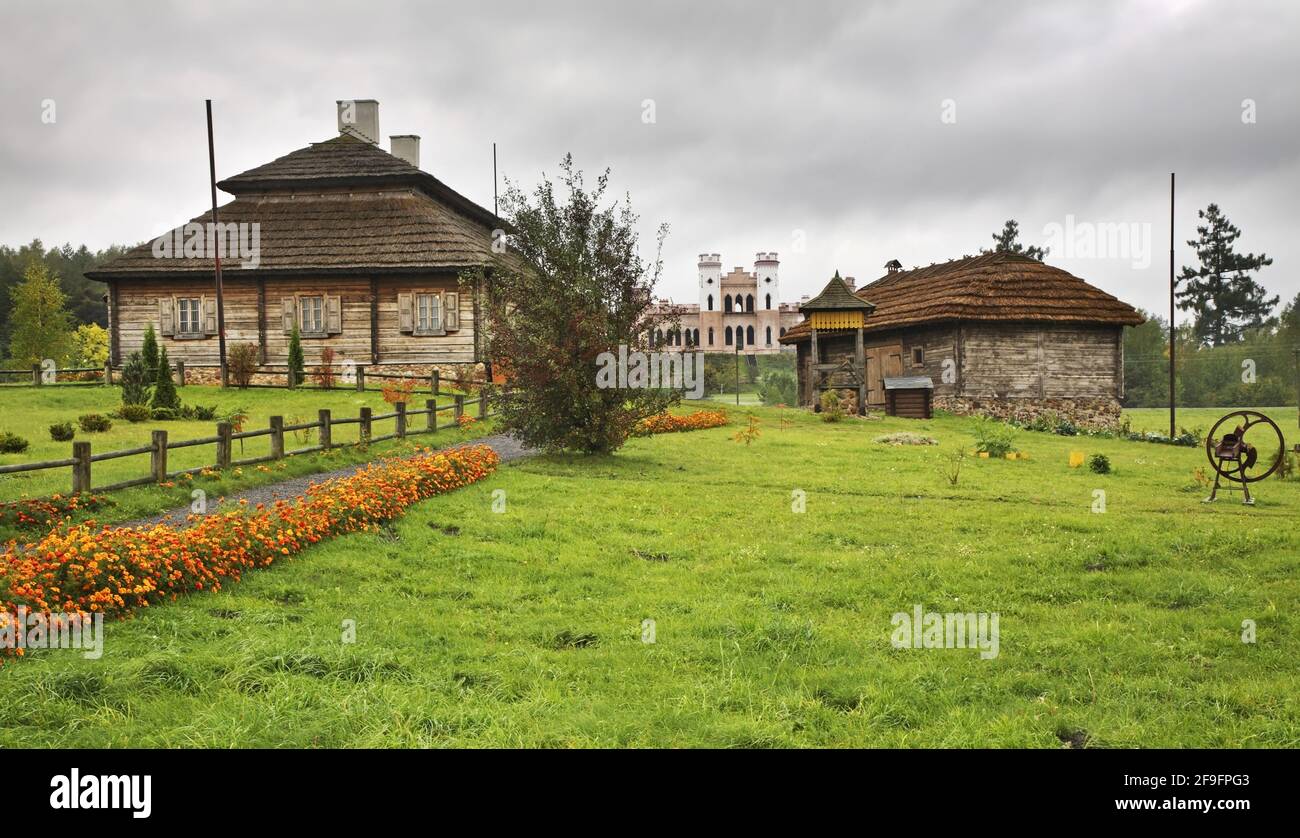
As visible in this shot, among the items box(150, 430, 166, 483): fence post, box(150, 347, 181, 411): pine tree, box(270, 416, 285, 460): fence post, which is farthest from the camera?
box(150, 347, 181, 411): pine tree

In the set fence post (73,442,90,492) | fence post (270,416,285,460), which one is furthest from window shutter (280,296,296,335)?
fence post (73,442,90,492)

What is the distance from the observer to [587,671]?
260 inches

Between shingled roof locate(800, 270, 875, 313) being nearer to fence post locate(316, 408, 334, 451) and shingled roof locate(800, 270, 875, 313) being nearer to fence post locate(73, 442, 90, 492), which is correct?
fence post locate(316, 408, 334, 451)

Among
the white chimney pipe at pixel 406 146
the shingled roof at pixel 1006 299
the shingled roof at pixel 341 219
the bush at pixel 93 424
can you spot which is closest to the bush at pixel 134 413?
the bush at pixel 93 424

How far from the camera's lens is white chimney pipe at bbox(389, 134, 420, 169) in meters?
39.0

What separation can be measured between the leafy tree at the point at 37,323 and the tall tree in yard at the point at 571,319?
4504 cm

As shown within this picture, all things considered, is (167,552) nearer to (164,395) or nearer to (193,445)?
(193,445)

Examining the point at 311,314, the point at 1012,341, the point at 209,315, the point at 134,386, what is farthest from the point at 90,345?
the point at 1012,341

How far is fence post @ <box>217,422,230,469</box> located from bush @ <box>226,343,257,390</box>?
17.9m

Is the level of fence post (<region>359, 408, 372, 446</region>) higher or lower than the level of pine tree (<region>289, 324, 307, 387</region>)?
lower

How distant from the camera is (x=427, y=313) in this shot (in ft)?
106

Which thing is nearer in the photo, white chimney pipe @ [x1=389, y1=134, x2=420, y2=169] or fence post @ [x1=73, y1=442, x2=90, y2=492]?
fence post @ [x1=73, y1=442, x2=90, y2=492]

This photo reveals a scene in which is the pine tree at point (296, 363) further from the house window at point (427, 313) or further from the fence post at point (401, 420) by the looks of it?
the fence post at point (401, 420)
